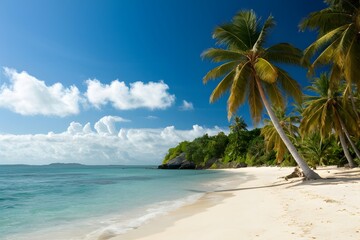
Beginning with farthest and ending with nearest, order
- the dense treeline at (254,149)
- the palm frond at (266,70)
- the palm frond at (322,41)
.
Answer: the dense treeline at (254,149) < the palm frond at (266,70) < the palm frond at (322,41)

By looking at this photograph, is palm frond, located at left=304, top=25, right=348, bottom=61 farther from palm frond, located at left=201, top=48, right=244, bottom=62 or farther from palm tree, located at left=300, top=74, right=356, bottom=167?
palm tree, located at left=300, top=74, right=356, bottom=167

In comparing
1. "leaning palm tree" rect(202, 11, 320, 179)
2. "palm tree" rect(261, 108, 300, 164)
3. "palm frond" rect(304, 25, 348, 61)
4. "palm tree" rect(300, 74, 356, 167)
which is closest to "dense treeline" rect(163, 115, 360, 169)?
"palm tree" rect(261, 108, 300, 164)

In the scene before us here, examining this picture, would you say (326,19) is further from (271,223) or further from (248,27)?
(271,223)

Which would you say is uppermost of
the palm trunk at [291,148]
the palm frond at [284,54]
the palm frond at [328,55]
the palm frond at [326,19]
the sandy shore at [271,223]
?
the palm frond at [326,19]

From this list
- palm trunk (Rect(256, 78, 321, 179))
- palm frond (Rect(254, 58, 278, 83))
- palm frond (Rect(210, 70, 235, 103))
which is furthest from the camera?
palm frond (Rect(210, 70, 235, 103))

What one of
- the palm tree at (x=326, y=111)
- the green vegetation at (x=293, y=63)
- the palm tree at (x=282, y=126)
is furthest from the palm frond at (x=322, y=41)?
the palm tree at (x=282, y=126)

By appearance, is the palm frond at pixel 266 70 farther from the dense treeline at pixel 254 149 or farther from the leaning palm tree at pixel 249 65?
the dense treeline at pixel 254 149

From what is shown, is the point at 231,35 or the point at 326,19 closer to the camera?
the point at 326,19

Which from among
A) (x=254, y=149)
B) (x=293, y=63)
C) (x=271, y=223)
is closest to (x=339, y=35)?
(x=293, y=63)

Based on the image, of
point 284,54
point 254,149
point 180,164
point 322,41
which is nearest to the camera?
point 322,41

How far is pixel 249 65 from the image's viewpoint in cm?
1706

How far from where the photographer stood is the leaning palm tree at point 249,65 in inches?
643

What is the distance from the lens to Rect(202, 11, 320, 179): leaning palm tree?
16344mm

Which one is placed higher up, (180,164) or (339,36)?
(339,36)
